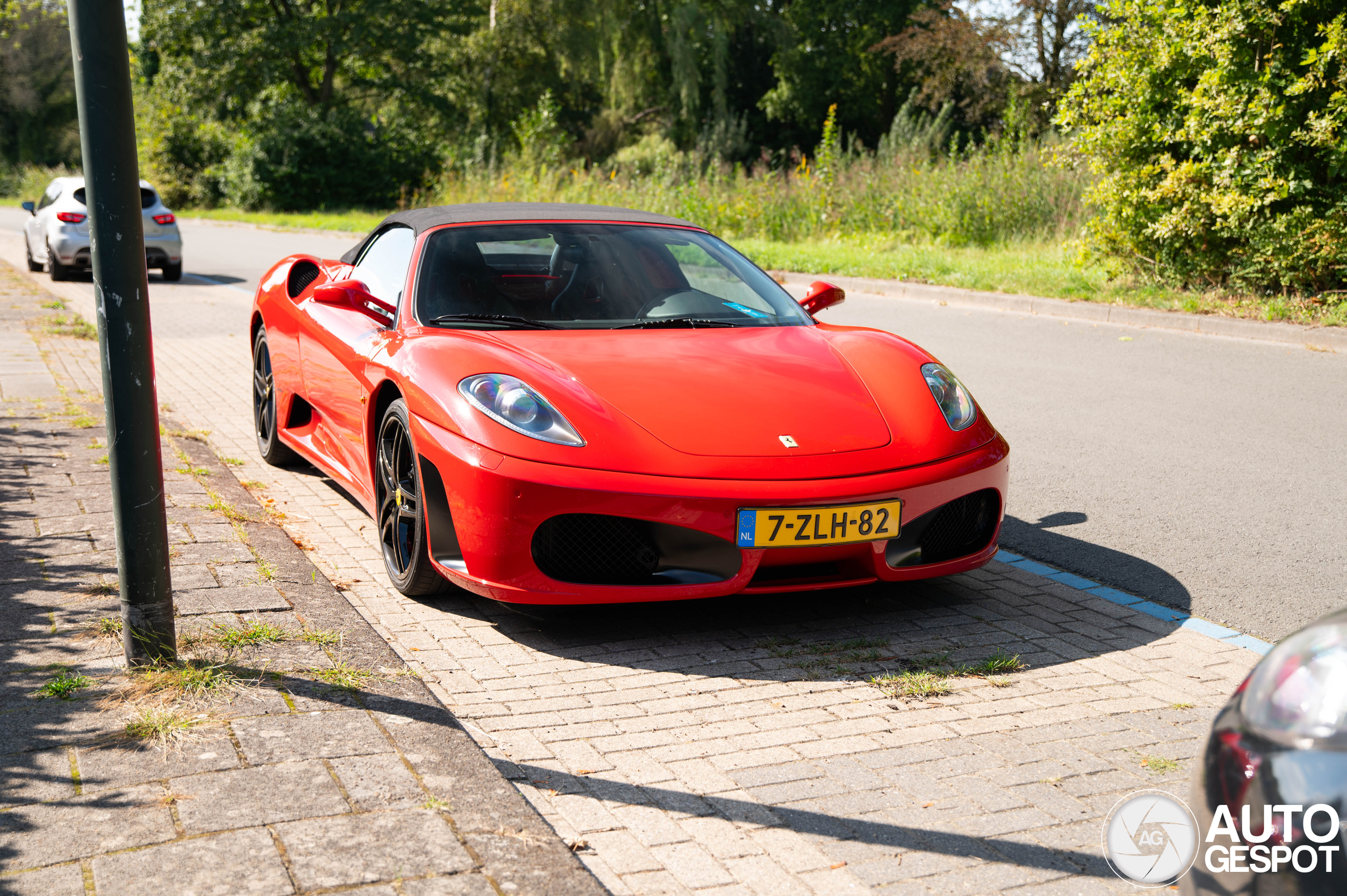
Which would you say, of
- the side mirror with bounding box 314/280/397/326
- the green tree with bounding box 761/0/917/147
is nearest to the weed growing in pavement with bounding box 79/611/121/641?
the side mirror with bounding box 314/280/397/326

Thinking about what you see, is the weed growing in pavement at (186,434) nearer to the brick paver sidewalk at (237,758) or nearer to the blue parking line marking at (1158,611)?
the brick paver sidewalk at (237,758)

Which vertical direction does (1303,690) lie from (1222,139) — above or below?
below

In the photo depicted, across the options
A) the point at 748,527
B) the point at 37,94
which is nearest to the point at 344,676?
the point at 748,527

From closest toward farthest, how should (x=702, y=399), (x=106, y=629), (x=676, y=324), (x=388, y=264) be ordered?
(x=106, y=629), (x=702, y=399), (x=676, y=324), (x=388, y=264)

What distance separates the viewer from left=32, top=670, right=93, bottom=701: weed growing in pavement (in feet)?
10.5

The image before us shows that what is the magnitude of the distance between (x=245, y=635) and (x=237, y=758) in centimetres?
84

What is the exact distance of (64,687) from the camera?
324 cm

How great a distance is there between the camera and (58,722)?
3039 millimetres

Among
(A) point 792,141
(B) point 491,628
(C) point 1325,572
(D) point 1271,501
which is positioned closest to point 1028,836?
(B) point 491,628

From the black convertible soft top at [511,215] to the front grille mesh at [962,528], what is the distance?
6.13ft

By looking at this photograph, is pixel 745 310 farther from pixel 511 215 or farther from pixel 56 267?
pixel 56 267

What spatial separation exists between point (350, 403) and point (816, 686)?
2.31 m

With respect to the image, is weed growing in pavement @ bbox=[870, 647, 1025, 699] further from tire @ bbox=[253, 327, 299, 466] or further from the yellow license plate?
tire @ bbox=[253, 327, 299, 466]

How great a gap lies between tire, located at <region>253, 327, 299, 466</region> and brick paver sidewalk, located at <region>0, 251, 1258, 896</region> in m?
1.45
